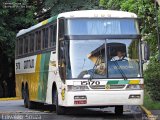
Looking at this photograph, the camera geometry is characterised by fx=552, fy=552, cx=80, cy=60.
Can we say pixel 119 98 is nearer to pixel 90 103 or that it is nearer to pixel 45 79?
pixel 90 103

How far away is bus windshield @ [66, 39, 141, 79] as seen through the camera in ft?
55.8

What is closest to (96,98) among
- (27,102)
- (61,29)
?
(61,29)

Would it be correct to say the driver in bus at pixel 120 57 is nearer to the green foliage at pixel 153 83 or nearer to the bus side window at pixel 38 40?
the bus side window at pixel 38 40

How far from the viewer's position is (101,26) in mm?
17609

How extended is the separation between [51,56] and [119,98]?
326 centimetres

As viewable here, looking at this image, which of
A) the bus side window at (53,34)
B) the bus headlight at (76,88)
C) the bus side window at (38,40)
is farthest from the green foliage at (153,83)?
the bus headlight at (76,88)

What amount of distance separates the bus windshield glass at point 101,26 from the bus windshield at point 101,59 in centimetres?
33

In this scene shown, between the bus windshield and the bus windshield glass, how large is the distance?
328 millimetres

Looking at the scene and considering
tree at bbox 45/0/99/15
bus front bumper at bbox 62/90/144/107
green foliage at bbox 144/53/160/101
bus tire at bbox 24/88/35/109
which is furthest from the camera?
tree at bbox 45/0/99/15

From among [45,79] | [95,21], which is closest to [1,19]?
[45,79]

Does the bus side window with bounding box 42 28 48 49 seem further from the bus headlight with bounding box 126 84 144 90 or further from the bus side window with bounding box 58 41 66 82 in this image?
the bus headlight with bounding box 126 84 144 90

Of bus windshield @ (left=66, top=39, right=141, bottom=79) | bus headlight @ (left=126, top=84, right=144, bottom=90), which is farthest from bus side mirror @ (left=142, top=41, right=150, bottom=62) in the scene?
bus headlight @ (left=126, top=84, right=144, bottom=90)

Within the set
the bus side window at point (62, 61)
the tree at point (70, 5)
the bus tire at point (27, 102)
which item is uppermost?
the tree at point (70, 5)

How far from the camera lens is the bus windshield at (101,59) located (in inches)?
669
